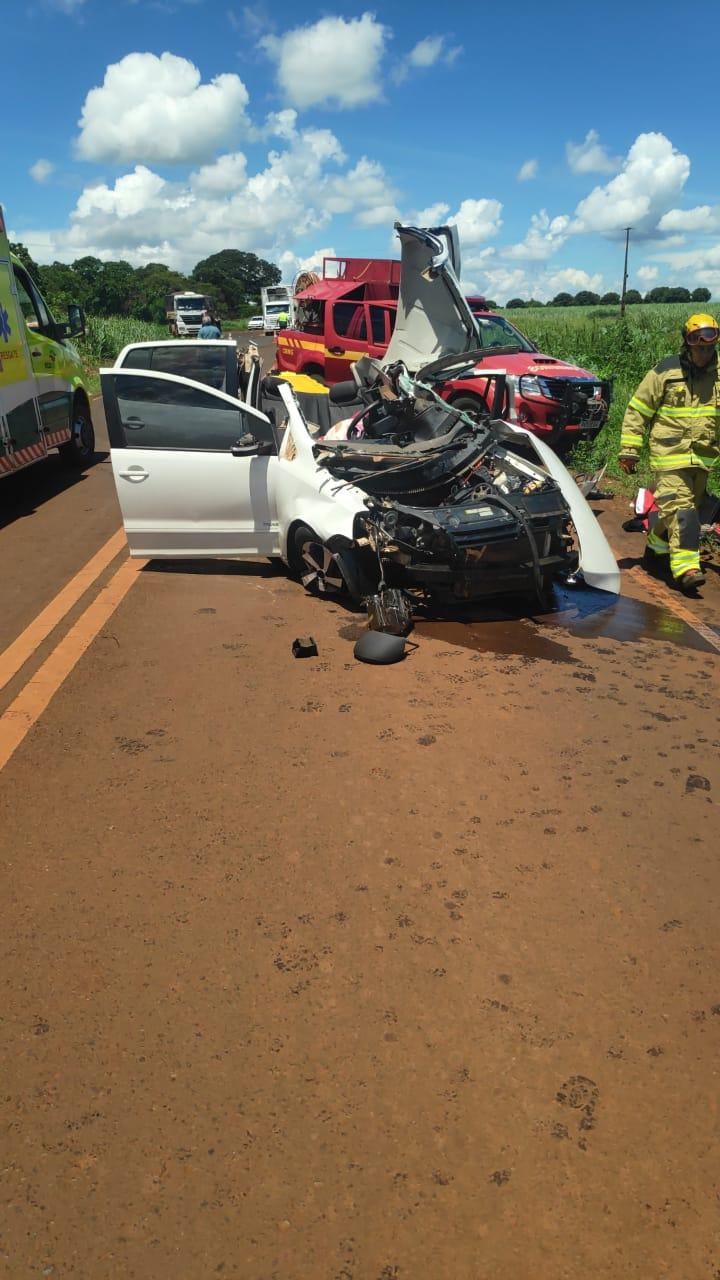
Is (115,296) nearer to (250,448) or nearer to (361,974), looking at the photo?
(250,448)

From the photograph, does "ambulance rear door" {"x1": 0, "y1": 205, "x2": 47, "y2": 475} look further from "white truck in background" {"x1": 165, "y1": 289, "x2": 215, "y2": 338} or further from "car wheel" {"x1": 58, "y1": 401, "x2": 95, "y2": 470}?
"white truck in background" {"x1": 165, "y1": 289, "x2": 215, "y2": 338}

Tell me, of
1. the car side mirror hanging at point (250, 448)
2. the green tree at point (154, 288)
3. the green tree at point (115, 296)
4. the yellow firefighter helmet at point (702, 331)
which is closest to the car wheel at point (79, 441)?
the car side mirror hanging at point (250, 448)

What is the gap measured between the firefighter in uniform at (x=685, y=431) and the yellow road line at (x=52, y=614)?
4.36 m

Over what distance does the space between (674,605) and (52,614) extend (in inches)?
176

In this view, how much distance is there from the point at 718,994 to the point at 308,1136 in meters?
1.31

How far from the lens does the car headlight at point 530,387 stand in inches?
438

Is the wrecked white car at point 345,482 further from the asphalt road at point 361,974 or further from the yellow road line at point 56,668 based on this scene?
the asphalt road at point 361,974

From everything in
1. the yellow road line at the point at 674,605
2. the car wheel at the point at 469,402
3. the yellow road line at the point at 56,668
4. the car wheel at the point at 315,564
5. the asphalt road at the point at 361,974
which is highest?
the car wheel at the point at 469,402

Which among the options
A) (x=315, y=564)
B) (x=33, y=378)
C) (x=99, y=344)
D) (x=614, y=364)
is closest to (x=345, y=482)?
(x=315, y=564)

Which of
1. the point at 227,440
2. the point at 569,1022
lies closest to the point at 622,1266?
the point at 569,1022

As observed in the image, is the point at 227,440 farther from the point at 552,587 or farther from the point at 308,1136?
the point at 308,1136

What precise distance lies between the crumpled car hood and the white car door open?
2934 mm

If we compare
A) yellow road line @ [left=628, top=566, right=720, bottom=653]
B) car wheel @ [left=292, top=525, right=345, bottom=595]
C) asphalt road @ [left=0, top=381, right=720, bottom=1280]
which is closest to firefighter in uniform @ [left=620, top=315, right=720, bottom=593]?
yellow road line @ [left=628, top=566, right=720, bottom=653]

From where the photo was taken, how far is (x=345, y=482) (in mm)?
5953
